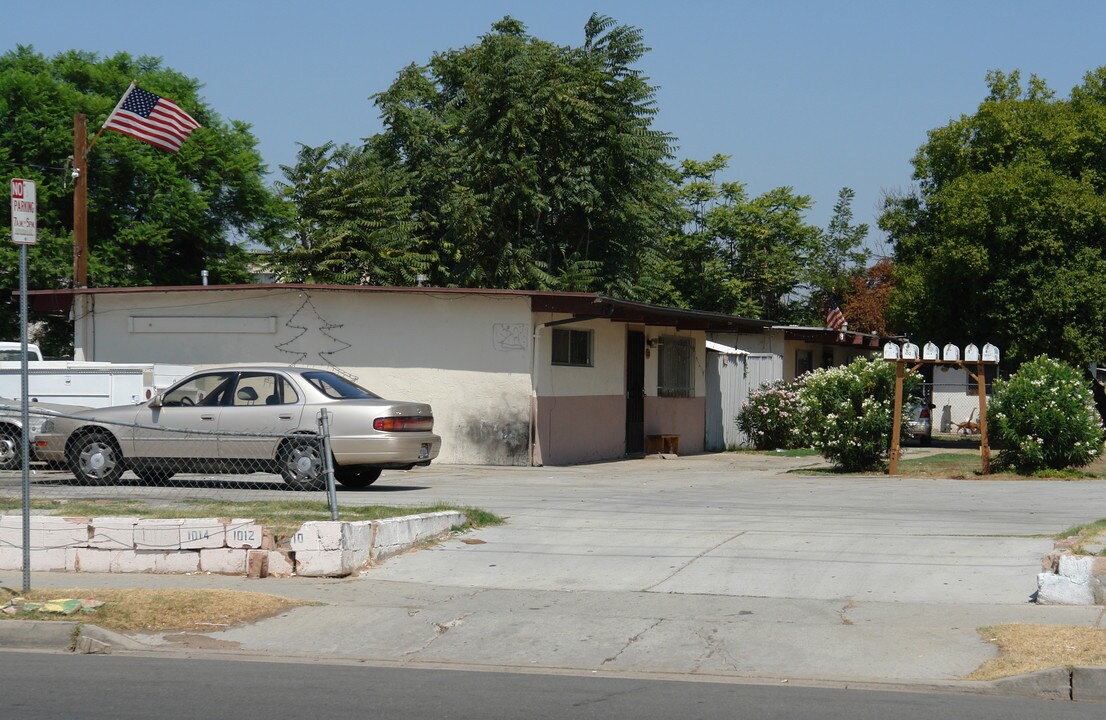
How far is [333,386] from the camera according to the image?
16.7 metres

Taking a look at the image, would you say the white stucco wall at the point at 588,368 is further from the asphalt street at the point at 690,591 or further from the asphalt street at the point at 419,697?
the asphalt street at the point at 419,697

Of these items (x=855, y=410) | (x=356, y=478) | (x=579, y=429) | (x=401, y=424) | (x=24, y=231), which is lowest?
(x=356, y=478)

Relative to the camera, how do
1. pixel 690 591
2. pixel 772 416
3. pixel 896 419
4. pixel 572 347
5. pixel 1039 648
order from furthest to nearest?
pixel 772 416 → pixel 572 347 → pixel 896 419 → pixel 690 591 → pixel 1039 648

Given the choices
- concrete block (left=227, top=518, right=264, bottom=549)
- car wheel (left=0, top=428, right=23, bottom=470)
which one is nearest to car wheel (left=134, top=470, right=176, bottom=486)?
concrete block (left=227, top=518, right=264, bottom=549)

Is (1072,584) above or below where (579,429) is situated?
below

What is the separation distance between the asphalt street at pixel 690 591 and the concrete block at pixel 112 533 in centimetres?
35

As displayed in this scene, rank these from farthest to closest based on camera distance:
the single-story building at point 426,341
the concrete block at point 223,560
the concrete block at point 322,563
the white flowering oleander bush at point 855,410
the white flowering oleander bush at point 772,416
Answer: the white flowering oleander bush at point 772,416 → the single-story building at point 426,341 → the white flowering oleander bush at point 855,410 → the concrete block at point 223,560 → the concrete block at point 322,563

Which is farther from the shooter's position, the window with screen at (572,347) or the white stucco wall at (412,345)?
the window with screen at (572,347)

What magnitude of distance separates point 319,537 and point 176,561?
1.34 m

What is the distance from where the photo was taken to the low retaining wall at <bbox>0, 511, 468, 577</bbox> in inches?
435

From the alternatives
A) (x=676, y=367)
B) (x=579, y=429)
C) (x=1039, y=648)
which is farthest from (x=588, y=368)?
(x=1039, y=648)

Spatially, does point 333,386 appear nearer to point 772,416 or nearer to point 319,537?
point 319,537

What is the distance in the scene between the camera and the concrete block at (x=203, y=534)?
11.2 meters

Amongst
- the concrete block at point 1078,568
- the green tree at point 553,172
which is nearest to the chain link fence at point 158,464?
the concrete block at point 1078,568
